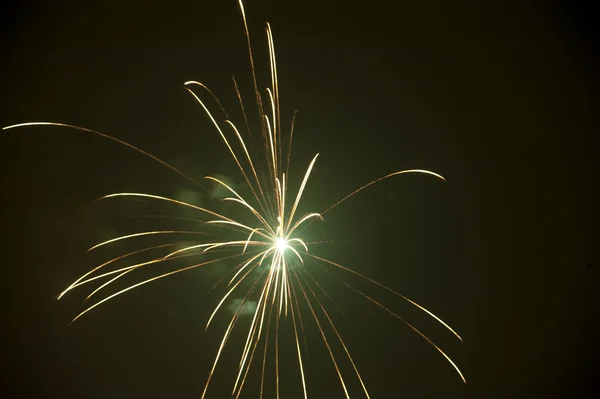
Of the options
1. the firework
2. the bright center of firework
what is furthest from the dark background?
the bright center of firework

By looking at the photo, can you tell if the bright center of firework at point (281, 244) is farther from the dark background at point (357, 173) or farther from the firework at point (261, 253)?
the dark background at point (357, 173)

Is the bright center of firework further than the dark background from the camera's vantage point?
No

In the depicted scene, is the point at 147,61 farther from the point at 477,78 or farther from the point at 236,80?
the point at 477,78

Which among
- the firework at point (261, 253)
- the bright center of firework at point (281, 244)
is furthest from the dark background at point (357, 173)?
the bright center of firework at point (281, 244)

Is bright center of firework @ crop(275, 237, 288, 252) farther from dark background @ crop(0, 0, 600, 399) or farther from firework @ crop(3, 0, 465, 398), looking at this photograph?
dark background @ crop(0, 0, 600, 399)
